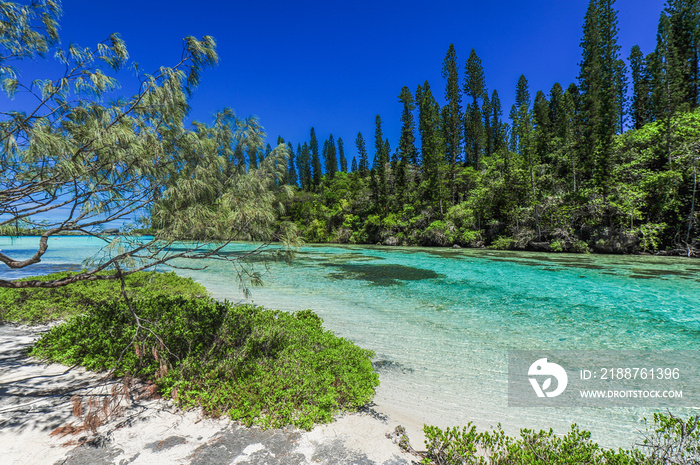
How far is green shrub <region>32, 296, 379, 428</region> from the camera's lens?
3.14m

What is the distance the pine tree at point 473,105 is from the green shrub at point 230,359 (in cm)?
4863

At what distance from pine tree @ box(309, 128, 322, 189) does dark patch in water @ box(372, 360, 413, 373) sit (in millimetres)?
66848

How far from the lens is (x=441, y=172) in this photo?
38938 mm

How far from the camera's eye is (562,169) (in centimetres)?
3206

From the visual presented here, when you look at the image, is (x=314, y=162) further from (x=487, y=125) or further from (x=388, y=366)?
(x=388, y=366)

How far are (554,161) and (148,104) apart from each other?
132 ft

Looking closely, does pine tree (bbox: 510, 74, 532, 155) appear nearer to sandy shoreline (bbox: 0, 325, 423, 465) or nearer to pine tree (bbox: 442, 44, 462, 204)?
pine tree (bbox: 442, 44, 462, 204)

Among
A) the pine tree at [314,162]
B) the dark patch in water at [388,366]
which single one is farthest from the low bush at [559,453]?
the pine tree at [314,162]

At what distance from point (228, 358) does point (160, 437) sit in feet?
4.07

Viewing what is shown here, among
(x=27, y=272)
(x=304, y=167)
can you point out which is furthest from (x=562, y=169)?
(x=304, y=167)

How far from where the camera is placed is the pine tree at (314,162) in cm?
7206

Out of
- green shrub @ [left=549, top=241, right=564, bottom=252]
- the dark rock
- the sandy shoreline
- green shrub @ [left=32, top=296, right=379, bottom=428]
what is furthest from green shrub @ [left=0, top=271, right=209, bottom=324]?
the dark rock

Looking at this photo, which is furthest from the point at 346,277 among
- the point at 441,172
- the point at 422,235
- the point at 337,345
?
the point at 441,172

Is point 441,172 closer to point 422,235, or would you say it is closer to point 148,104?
point 422,235
